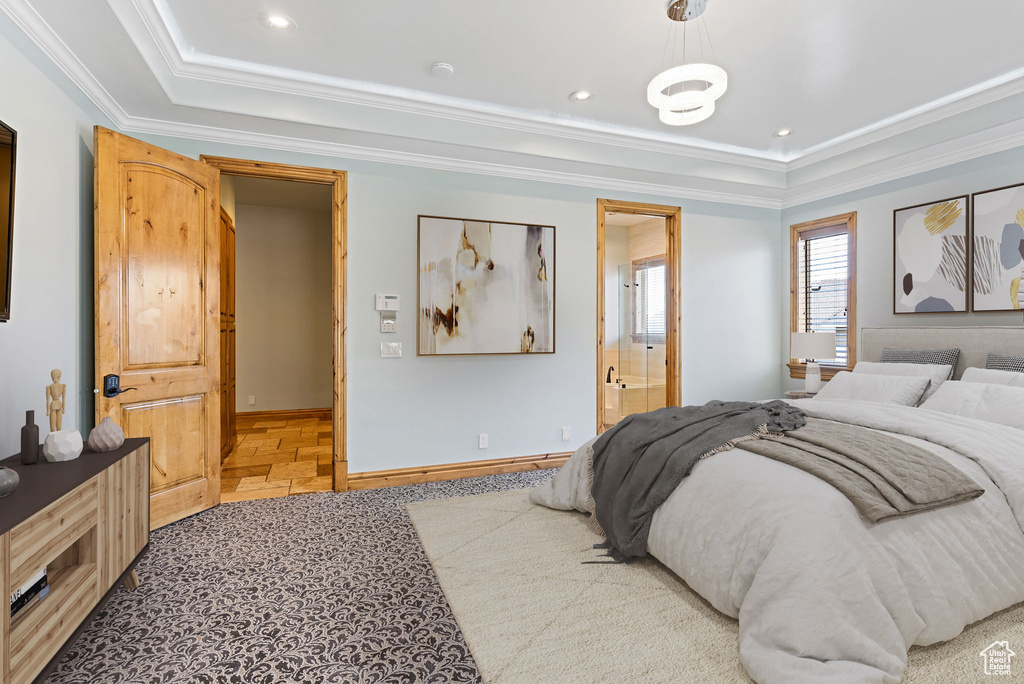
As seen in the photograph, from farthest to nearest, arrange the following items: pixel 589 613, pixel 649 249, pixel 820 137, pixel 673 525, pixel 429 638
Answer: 1. pixel 649 249
2. pixel 820 137
3. pixel 673 525
4. pixel 589 613
5. pixel 429 638

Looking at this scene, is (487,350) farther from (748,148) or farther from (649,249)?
(748,148)

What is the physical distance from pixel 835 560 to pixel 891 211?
381cm

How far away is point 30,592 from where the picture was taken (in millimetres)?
1591

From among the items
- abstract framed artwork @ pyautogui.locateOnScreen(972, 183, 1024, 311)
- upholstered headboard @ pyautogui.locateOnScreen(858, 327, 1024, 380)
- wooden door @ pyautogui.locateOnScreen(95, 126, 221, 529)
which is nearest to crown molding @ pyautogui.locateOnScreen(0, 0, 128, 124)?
wooden door @ pyautogui.locateOnScreen(95, 126, 221, 529)

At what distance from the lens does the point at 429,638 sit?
198cm

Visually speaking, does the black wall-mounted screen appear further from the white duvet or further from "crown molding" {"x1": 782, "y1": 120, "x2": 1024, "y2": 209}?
"crown molding" {"x1": 782, "y1": 120, "x2": 1024, "y2": 209}

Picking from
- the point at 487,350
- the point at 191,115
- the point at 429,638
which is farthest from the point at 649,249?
the point at 429,638

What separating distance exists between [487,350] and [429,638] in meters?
2.43

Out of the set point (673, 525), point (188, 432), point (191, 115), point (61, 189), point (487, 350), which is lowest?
point (673, 525)

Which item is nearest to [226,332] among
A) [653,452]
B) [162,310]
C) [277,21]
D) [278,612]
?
[162,310]

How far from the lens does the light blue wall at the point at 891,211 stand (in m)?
3.72

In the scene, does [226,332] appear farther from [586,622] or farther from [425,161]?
[586,622]

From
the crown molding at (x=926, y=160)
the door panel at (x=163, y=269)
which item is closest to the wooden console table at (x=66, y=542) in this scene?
the door panel at (x=163, y=269)

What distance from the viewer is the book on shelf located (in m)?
1.50
